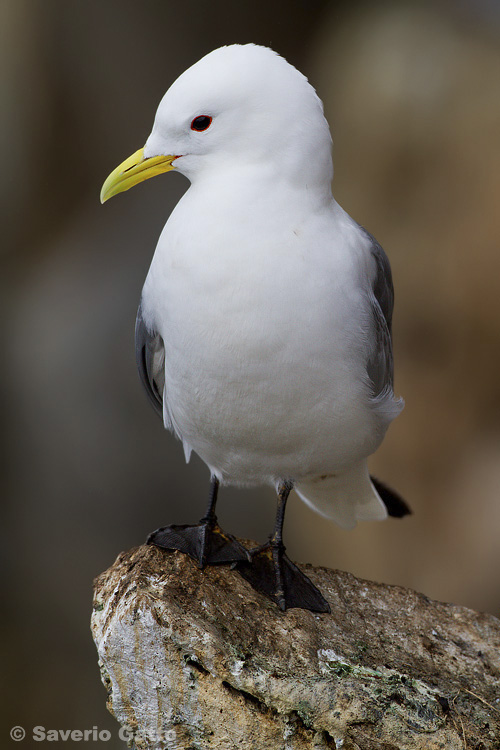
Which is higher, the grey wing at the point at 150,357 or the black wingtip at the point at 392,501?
the grey wing at the point at 150,357

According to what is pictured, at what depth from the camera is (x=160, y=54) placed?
4824mm

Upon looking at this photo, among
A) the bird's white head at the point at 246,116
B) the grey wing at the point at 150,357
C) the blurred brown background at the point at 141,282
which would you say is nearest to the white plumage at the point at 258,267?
the bird's white head at the point at 246,116

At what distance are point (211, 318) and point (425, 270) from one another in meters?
2.87

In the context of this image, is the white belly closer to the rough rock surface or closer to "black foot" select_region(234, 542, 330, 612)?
"black foot" select_region(234, 542, 330, 612)

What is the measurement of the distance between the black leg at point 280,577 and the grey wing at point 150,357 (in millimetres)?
496

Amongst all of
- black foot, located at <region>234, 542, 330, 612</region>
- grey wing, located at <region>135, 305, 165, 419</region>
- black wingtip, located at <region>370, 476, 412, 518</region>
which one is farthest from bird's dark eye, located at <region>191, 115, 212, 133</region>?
black wingtip, located at <region>370, 476, 412, 518</region>

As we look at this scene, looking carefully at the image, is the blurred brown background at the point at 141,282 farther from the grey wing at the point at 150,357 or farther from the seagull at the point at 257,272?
the seagull at the point at 257,272

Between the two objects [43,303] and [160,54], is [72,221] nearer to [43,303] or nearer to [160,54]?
[43,303]

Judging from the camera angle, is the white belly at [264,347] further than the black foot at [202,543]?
No

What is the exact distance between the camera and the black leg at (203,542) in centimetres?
235

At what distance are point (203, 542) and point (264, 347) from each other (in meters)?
0.68

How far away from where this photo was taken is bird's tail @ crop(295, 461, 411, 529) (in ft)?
9.34

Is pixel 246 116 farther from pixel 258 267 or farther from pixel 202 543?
pixel 202 543

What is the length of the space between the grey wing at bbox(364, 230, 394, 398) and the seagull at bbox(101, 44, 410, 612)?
0.5 inches
